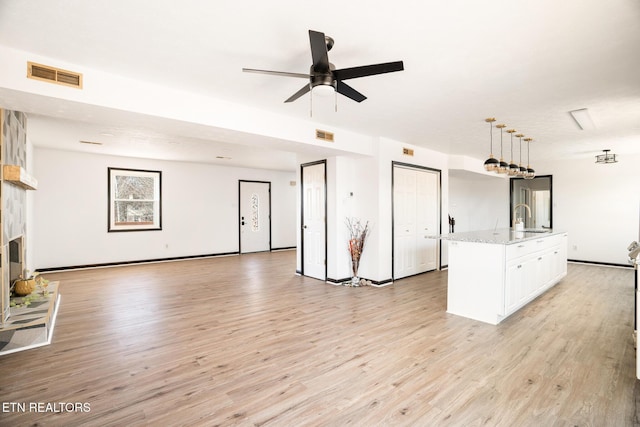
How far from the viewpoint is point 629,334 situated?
3393mm

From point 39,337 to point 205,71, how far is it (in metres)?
3.00

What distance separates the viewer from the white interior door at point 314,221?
19.8 ft

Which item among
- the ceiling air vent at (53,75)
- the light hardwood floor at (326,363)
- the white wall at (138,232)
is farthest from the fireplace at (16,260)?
the white wall at (138,232)

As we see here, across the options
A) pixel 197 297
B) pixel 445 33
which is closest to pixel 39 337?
pixel 197 297

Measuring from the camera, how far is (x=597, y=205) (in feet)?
25.2

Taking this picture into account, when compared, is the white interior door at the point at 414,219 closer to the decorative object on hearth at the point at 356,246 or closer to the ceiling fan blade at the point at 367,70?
the decorative object on hearth at the point at 356,246

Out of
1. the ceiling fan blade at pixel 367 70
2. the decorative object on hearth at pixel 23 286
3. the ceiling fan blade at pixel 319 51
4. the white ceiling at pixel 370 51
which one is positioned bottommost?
the decorative object on hearth at pixel 23 286

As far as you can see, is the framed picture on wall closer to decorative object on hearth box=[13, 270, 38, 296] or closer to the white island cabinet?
decorative object on hearth box=[13, 270, 38, 296]

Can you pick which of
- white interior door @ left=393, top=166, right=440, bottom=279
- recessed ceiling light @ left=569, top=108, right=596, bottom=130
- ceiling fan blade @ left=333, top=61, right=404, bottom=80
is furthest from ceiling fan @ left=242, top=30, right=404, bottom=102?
white interior door @ left=393, top=166, right=440, bottom=279

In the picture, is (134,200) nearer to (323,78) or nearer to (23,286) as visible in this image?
(23,286)

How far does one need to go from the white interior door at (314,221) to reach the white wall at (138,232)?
361 cm

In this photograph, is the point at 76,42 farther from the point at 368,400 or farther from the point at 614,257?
the point at 614,257

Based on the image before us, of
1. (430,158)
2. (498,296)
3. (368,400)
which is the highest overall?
(430,158)

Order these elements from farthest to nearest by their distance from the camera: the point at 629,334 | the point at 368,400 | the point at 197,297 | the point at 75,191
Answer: the point at 75,191 → the point at 197,297 → the point at 629,334 → the point at 368,400
